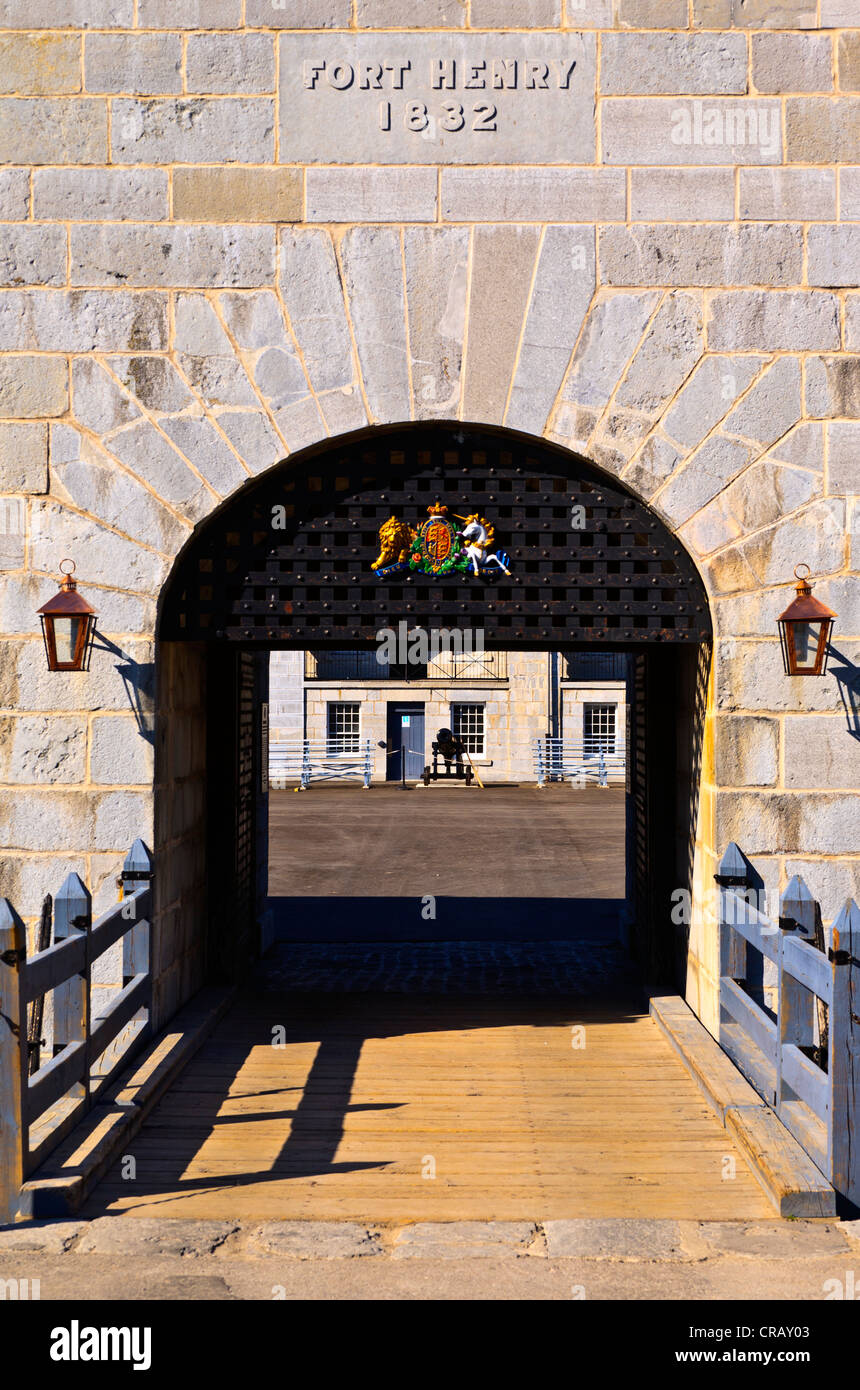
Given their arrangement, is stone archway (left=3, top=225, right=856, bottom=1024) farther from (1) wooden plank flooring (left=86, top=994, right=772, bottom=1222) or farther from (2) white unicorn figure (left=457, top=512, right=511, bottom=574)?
(1) wooden plank flooring (left=86, top=994, right=772, bottom=1222)

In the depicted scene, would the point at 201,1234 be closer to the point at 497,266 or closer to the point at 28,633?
the point at 28,633

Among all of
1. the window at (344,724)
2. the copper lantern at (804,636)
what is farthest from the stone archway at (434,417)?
the window at (344,724)

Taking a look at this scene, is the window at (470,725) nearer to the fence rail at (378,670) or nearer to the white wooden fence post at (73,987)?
the fence rail at (378,670)

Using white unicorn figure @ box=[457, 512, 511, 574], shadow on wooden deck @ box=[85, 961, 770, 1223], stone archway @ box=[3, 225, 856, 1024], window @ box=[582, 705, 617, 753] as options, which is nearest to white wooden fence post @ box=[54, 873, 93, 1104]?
shadow on wooden deck @ box=[85, 961, 770, 1223]

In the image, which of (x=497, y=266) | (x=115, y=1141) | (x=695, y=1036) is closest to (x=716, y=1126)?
(x=695, y=1036)

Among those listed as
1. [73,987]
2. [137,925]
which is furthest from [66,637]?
[73,987]

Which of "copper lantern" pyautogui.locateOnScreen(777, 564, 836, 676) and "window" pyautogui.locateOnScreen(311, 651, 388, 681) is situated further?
"window" pyautogui.locateOnScreen(311, 651, 388, 681)

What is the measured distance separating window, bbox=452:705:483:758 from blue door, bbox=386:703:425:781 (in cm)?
89

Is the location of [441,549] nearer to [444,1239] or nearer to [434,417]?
[434,417]

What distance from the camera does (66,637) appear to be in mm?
6109

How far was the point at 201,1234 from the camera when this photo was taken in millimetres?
4219

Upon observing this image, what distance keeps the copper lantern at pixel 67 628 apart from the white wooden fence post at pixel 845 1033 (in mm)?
3714

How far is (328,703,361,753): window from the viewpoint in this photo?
101 ft
